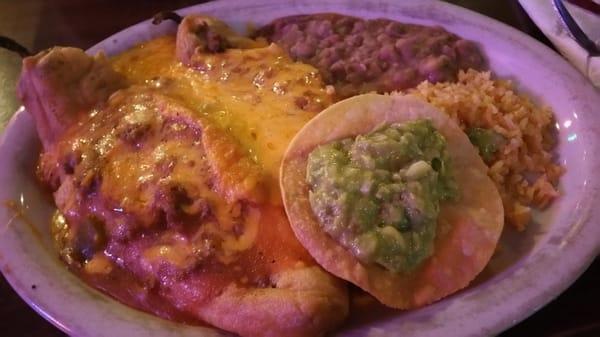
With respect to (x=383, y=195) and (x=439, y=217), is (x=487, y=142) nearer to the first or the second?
(x=439, y=217)

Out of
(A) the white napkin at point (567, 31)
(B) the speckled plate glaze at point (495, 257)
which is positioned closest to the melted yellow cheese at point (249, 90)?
(B) the speckled plate glaze at point (495, 257)

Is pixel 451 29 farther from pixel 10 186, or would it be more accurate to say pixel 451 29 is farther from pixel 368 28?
pixel 10 186

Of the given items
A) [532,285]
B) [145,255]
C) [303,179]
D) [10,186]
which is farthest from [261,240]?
[10,186]

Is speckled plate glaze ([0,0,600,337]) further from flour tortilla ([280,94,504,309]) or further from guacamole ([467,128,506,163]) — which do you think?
guacamole ([467,128,506,163])

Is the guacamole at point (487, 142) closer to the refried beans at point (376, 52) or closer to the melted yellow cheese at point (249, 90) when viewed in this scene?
the refried beans at point (376, 52)

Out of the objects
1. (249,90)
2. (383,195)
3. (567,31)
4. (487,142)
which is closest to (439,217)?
(383,195)
